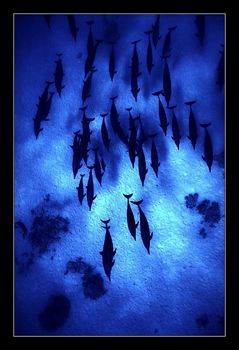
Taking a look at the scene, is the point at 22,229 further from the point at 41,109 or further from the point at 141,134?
the point at 141,134

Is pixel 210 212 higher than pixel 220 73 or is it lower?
lower

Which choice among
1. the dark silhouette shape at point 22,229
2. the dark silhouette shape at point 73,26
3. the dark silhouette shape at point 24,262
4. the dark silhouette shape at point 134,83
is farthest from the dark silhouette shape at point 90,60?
the dark silhouette shape at point 24,262

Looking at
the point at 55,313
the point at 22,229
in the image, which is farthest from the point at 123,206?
the point at 55,313

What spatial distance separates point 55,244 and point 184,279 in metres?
3.13

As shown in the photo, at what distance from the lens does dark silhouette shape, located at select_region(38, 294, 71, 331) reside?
576 cm

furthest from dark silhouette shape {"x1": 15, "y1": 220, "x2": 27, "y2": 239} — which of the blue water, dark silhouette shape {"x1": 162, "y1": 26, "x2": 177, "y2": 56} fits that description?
dark silhouette shape {"x1": 162, "y1": 26, "x2": 177, "y2": 56}

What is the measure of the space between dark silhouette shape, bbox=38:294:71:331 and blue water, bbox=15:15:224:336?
32 mm

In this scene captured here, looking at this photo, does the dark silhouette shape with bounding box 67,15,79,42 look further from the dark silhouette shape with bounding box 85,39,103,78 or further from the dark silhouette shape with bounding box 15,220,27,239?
the dark silhouette shape with bounding box 15,220,27,239

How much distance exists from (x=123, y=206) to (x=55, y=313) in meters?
2.96

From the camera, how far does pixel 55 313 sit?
228 inches

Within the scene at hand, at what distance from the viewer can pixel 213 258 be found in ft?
18.4

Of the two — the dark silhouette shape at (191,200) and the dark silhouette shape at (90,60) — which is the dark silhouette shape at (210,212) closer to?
the dark silhouette shape at (191,200)
